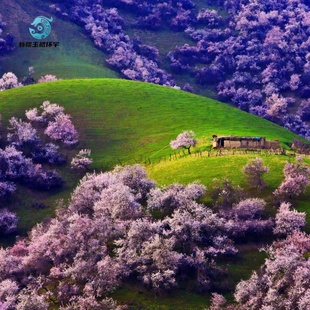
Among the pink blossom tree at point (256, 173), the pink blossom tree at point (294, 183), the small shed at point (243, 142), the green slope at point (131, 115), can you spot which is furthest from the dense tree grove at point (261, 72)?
the pink blossom tree at point (256, 173)

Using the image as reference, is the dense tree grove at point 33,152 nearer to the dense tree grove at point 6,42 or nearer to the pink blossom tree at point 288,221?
the pink blossom tree at point 288,221

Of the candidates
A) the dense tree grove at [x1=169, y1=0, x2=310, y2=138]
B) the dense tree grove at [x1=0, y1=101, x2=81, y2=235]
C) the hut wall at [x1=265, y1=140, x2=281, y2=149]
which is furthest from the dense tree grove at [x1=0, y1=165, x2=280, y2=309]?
the dense tree grove at [x1=169, y1=0, x2=310, y2=138]

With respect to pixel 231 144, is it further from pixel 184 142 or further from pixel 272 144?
pixel 184 142

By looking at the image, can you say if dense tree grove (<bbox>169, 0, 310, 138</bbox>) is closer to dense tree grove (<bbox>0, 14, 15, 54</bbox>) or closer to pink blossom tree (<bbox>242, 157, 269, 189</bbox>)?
dense tree grove (<bbox>0, 14, 15, 54</bbox>)

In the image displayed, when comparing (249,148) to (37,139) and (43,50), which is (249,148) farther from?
(43,50)

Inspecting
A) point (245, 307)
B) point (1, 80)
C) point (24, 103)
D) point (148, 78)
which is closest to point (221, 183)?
point (245, 307)

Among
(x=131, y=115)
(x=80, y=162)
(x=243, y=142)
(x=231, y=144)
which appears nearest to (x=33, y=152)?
(x=80, y=162)
